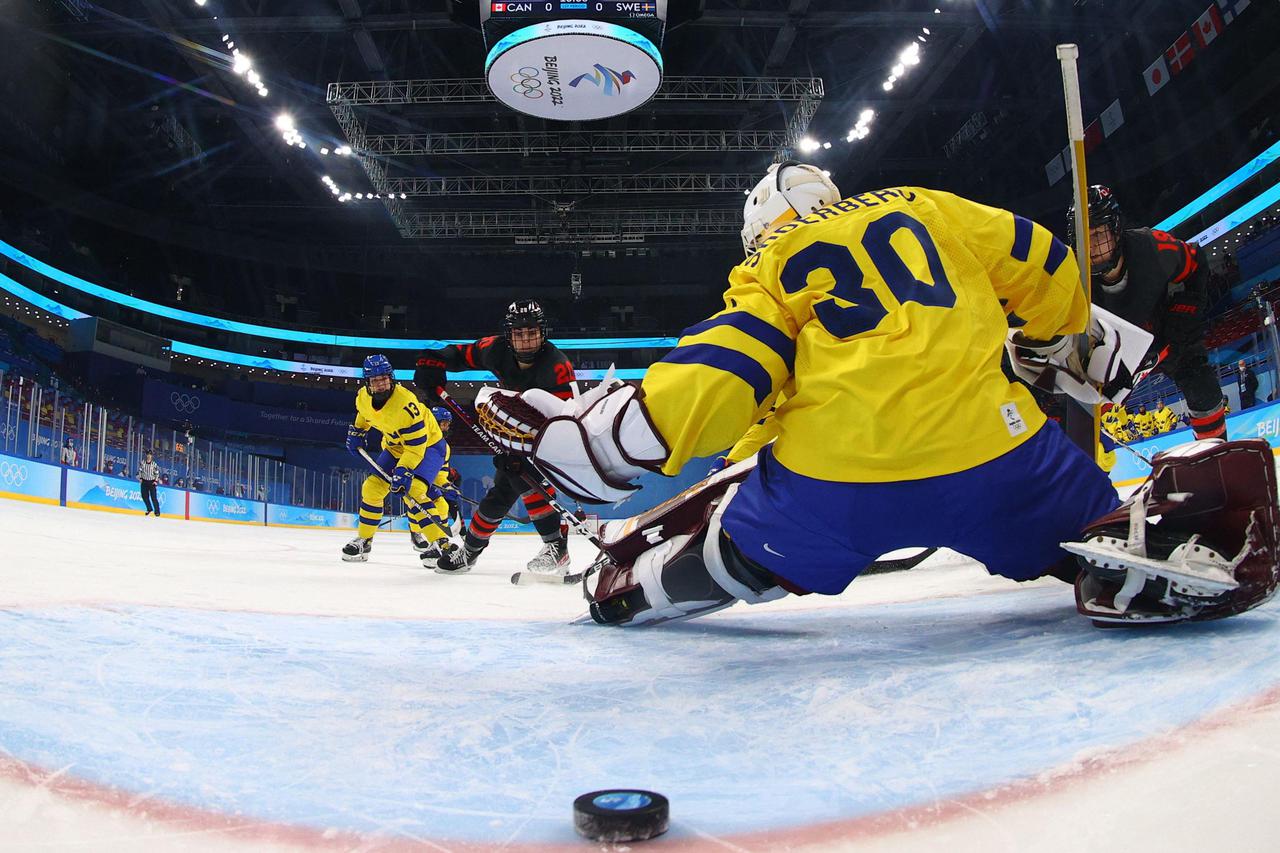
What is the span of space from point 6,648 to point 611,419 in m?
1.03

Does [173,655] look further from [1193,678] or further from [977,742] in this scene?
[1193,678]

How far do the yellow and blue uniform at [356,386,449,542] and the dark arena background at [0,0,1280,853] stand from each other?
6.8 inches

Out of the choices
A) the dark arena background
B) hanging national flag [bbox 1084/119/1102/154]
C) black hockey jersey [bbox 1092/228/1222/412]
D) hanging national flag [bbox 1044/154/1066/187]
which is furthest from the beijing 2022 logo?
hanging national flag [bbox 1044/154/1066/187]

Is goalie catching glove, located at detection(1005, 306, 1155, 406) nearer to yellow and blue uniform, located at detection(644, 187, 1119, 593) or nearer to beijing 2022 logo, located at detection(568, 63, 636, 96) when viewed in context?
yellow and blue uniform, located at detection(644, 187, 1119, 593)

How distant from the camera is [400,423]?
5.68 metres

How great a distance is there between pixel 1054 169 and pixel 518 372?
652 inches

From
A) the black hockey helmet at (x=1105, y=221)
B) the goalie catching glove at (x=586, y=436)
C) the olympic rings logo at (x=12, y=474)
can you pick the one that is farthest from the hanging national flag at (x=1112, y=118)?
the olympic rings logo at (x=12, y=474)

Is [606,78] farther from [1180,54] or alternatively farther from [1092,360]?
[1180,54]

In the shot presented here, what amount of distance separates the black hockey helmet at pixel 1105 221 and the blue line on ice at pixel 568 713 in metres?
1.98

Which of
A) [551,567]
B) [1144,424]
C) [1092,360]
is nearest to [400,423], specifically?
[551,567]

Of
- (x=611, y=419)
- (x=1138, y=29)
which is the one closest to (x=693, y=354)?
(x=611, y=419)

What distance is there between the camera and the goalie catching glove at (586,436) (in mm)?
1377

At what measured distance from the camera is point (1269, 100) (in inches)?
487

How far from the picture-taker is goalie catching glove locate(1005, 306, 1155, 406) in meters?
1.88
